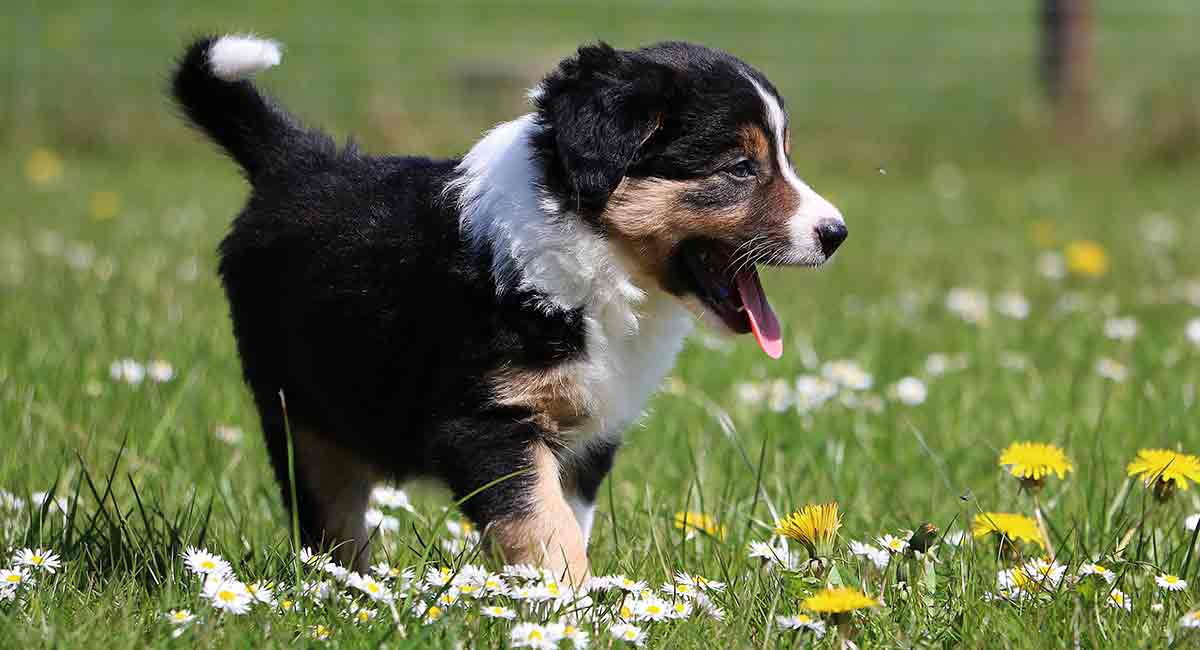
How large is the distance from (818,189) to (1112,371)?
5425 millimetres

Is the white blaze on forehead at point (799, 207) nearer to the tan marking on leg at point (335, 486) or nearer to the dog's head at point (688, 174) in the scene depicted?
the dog's head at point (688, 174)

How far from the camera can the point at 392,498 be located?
3.03 metres

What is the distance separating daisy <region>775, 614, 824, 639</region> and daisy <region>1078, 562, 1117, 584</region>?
51 cm

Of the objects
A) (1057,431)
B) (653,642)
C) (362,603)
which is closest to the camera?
(653,642)

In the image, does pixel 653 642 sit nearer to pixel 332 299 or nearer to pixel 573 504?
pixel 573 504

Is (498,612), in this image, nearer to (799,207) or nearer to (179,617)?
(179,617)

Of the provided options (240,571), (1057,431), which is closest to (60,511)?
(240,571)

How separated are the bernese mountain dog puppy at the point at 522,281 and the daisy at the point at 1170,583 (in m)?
0.82

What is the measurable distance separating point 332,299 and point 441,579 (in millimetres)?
711

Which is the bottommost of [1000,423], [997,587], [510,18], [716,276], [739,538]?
[510,18]

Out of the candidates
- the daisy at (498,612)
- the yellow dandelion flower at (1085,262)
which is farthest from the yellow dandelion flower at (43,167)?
the daisy at (498,612)

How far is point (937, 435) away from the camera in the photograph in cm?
386

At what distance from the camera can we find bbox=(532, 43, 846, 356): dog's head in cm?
271

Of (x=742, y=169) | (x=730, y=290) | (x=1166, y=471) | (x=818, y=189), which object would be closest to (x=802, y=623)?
(x=1166, y=471)
